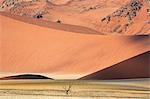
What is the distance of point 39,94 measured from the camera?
1543 centimetres

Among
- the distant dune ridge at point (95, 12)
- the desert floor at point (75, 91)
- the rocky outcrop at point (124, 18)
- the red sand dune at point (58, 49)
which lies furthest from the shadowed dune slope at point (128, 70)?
the rocky outcrop at point (124, 18)

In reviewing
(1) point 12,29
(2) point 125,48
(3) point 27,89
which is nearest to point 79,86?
(3) point 27,89

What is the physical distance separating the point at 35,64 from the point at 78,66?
2.60 m

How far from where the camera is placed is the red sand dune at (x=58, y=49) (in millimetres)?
24312

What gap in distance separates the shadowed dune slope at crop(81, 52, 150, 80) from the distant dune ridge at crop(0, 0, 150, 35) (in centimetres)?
1584

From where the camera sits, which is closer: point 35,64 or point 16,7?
point 35,64

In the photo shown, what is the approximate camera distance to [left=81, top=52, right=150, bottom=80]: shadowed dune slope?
898 inches

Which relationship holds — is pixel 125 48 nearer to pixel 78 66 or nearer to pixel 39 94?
pixel 78 66

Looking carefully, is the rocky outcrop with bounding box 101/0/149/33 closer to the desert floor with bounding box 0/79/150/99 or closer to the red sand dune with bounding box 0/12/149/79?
the red sand dune with bounding box 0/12/149/79

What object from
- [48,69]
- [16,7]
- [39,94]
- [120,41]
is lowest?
[39,94]

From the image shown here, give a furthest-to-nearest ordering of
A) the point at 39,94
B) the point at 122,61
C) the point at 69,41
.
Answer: the point at 69,41
the point at 122,61
the point at 39,94

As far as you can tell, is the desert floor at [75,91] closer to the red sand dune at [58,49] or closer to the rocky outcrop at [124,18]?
the red sand dune at [58,49]

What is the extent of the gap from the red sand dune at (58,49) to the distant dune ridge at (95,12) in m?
13.9

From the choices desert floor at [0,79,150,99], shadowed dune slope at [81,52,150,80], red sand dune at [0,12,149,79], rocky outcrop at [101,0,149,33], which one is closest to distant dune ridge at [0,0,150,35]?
rocky outcrop at [101,0,149,33]
